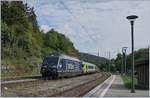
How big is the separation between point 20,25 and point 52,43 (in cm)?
4145

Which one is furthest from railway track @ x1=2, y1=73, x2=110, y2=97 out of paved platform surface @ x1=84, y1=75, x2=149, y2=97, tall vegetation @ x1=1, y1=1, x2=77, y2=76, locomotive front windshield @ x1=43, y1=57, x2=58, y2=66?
tall vegetation @ x1=1, y1=1, x2=77, y2=76

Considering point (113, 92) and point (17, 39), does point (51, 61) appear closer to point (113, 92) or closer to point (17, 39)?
point (113, 92)

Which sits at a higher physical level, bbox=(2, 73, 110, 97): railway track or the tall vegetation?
the tall vegetation

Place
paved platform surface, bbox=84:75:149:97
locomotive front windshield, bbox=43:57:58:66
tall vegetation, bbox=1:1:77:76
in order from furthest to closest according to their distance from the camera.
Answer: tall vegetation, bbox=1:1:77:76
locomotive front windshield, bbox=43:57:58:66
paved platform surface, bbox=84:75:149:97

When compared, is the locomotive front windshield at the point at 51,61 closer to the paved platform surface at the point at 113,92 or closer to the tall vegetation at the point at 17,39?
the tall vegetation at the point at 17,39

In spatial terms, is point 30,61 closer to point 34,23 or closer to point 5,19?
point 5,19

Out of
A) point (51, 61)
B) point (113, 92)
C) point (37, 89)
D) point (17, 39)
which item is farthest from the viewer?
point (17, 39)

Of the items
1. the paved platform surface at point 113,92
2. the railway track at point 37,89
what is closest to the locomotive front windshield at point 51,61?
the railway track at point 37,89

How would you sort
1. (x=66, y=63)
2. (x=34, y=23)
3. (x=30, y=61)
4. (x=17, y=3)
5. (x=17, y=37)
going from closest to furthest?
(x=66, y=63) < (x=30, y=61) < (x=17, y=37) < (x=17, y=3) < (x=34, y=23)

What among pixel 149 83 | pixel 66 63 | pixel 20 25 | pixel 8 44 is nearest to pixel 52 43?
pixel 20 25

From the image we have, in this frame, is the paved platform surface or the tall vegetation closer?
the paved platform surface

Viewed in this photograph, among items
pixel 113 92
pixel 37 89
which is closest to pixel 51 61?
pixel 37 89

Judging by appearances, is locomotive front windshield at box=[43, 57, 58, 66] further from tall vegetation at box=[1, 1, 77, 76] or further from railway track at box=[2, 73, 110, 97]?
tall vegetation at box=[1, 1, 77, 76]

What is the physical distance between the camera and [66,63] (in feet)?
159
